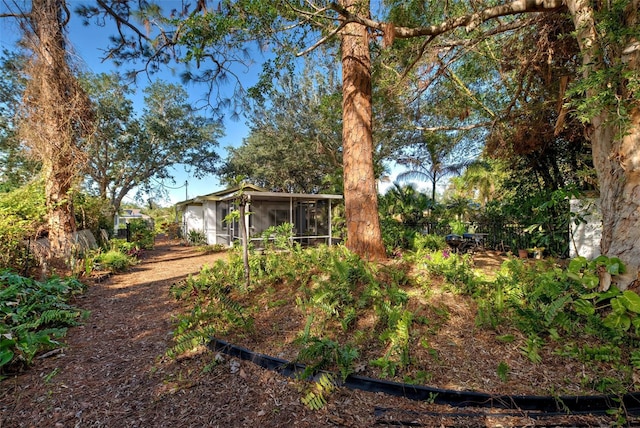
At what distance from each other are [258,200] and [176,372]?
9675 millimetres

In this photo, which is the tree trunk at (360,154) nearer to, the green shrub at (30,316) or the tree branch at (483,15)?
the tree branch at (483,15)

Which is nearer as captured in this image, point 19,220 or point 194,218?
point 19,220

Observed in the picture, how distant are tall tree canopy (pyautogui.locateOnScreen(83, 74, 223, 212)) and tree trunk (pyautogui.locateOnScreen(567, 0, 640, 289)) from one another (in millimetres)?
16217

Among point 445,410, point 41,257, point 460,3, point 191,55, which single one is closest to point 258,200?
point 41,257

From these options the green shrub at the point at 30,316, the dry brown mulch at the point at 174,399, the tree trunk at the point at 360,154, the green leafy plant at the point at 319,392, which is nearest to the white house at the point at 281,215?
the tree trunk at the point at 360,154

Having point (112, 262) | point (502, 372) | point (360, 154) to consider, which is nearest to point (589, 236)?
point (360, 154)

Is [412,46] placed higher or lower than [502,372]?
higher

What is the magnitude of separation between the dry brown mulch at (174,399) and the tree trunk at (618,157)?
184 centimetres

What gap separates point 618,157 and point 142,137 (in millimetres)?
18512

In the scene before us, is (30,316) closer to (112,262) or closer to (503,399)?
(112,262)

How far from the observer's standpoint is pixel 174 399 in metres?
2.30

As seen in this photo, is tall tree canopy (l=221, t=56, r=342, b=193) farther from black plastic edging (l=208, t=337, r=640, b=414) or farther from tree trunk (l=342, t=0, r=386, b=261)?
black plastic edging (l=208, t=337, r=640, b=414)

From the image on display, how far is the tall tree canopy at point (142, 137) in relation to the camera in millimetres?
14289

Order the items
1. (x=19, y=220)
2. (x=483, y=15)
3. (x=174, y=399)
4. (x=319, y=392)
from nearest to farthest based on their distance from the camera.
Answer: (x=319, y=392) → (x=174, y=399) → (x=483, y=15) → (x=19, y=220)
